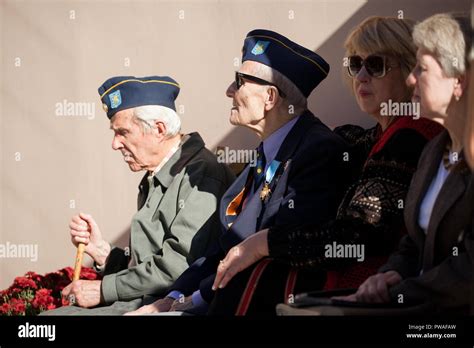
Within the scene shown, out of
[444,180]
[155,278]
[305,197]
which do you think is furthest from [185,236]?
[444,180]

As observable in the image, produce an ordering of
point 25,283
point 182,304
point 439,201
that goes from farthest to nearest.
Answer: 1. point 25,283
2. point 182,304
3. point 439,201

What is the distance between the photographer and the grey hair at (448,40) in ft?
16.1

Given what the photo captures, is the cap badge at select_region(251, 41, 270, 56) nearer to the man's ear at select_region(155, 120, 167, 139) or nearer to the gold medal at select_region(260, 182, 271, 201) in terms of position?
the gold medal at select_region(260, 182, 271, 201)

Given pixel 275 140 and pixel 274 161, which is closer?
pixel 274 161

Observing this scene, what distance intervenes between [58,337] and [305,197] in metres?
1.40

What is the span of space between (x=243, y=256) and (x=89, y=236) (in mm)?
1894

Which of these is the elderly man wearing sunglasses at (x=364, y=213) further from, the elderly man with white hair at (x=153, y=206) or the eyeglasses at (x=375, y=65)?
the elderly man with white hair at (x=153, y=206)

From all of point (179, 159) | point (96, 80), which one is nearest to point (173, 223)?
point (179, 159)

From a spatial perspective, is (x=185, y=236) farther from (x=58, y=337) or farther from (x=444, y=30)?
(x=444, y=30)

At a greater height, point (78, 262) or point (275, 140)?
point (275, 140)

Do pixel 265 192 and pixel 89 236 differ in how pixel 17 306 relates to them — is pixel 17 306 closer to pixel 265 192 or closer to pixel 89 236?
pixel 89 236

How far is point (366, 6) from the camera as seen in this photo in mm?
7621

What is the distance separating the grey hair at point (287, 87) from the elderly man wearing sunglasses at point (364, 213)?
40cm

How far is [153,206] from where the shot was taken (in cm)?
695
